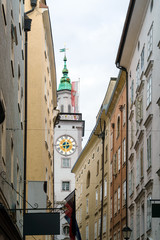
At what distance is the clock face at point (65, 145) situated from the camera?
85.1 metres

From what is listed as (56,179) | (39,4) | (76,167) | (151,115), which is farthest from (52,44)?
(56,179)

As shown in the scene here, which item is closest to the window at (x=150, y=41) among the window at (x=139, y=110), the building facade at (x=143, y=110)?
the building facade at (x=143, y=110)

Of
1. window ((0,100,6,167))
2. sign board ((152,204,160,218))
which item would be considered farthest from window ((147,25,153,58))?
window ((0,100,6,167))

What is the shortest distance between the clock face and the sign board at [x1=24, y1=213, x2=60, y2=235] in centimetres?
6915

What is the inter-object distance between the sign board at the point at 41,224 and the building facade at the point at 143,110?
8.16 m

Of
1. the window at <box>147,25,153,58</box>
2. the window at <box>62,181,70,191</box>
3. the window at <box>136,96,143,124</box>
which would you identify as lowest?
the window at <box>136,96,143,124</box>

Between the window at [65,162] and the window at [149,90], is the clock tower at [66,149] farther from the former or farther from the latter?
the window at [149,90]

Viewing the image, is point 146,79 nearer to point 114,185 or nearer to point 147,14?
point 147,14

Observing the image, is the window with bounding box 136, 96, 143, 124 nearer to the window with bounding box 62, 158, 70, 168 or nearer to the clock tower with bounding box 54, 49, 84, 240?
the clock tower with bounding box 54, 49, 84, 240

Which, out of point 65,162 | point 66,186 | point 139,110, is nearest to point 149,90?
point 139,110

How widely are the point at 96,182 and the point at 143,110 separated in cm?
2361

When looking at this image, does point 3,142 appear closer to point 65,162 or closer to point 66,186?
point 66,186

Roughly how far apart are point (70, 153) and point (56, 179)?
15.5 feet

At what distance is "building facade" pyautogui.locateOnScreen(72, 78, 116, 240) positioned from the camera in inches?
→ 1766
